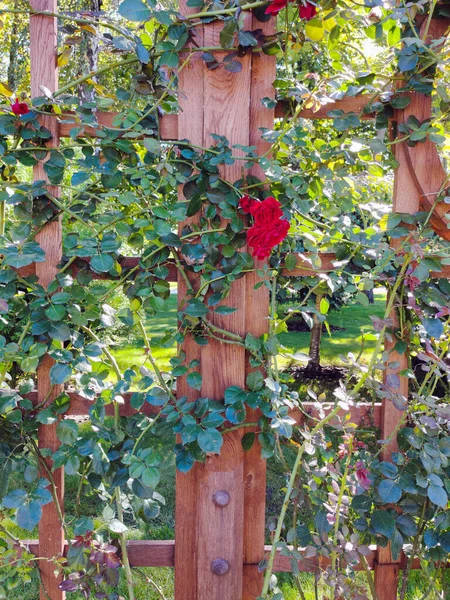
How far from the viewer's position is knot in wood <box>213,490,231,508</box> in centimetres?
152

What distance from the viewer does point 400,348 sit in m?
1.52

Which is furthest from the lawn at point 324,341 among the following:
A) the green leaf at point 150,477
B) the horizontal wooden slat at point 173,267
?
the green leaf at point 150,477

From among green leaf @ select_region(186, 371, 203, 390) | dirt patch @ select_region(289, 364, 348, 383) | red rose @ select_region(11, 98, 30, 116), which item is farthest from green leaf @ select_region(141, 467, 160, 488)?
dirt patch @ select_region(289, 364, 348, 383)

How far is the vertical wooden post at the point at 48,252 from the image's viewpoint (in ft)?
4.72

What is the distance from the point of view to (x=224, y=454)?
5.06ft

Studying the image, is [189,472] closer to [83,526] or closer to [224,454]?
[224,454]

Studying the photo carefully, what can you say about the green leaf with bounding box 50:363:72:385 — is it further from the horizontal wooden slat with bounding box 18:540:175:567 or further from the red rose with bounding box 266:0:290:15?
the red rose with bounding box 266:0:290:15

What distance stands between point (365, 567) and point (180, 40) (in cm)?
146

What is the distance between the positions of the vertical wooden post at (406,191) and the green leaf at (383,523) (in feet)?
0.53

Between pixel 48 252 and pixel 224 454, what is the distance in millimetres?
737

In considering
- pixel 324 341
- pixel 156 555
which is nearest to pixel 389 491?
pixel 156 555

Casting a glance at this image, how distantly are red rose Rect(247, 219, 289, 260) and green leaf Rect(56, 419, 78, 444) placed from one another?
26.1 inches

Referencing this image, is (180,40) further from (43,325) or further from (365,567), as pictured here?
(365,567)

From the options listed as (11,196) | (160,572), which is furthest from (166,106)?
(160,572)
